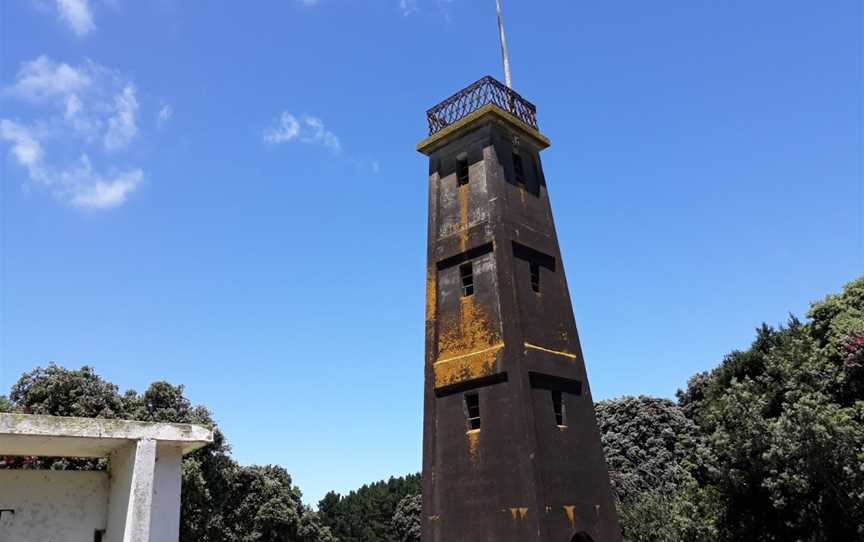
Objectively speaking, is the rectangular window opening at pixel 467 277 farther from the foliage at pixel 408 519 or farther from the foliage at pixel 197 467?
the foliage at pixel 408 519

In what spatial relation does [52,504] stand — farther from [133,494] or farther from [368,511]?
[368,511]

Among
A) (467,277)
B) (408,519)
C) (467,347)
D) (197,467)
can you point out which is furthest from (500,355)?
(408,519)

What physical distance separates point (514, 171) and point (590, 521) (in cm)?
1137

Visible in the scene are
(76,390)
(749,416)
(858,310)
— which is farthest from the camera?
(76,390)

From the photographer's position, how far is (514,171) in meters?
22.0

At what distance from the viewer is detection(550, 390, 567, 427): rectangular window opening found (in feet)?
61.1

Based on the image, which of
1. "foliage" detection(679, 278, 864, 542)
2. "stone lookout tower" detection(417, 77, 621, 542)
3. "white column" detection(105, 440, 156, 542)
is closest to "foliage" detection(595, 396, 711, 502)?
"foliage" detection(679, 278, 864, 542)

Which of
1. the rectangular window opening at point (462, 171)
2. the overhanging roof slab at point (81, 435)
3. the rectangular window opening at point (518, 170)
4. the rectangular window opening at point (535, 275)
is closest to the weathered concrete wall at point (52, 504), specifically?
the overhanging roof slab at point (81, 435)

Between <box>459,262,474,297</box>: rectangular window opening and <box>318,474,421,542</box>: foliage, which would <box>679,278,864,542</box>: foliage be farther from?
<box>318,474,421,542</box>: foliage

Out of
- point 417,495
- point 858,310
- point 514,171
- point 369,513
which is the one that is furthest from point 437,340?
point 369,513

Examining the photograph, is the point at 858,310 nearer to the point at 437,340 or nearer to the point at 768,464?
the point at 768,464

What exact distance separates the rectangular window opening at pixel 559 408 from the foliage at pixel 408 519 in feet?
144

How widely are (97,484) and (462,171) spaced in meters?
14.5

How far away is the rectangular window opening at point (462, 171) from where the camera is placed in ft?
72.2
